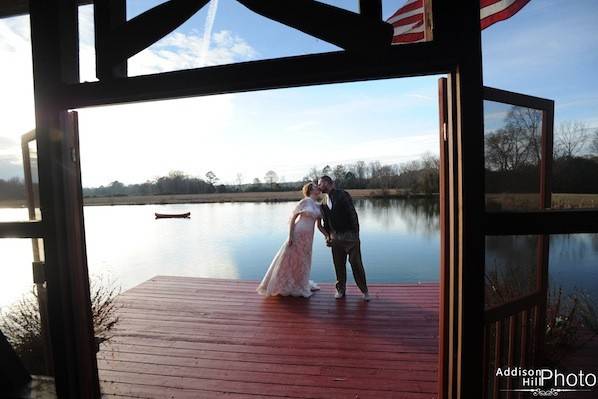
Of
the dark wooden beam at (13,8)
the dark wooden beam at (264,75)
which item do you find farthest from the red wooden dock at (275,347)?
the dark wooden beam at (13,8)

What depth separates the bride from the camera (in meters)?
3.72

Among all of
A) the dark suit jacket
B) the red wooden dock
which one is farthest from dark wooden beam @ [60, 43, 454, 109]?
the dark suit jacket

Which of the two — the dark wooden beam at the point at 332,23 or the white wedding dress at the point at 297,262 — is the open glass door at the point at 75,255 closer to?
the dark wooden beam at the point at 332,23

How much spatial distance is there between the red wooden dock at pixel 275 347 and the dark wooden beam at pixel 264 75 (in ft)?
5.82

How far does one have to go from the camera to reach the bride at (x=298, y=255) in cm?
372

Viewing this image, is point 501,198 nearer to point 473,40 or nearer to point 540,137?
point 540,137

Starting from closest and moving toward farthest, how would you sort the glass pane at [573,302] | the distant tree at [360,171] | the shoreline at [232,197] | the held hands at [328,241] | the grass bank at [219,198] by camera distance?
the glass pane at [573,302] < the held hands at [328,241] < the distant tree at [360,171] < the shoreline at [232,197] < the grass bank at [219,198]

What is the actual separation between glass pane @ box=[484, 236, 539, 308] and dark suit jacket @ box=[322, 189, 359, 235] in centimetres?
205

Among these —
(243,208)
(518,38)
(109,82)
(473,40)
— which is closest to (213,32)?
(109,82)

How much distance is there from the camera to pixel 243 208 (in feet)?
115

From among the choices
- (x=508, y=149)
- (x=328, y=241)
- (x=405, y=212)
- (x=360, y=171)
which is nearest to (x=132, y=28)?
(x=508, y=149)

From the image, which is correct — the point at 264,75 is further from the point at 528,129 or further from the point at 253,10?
the point at 528,129

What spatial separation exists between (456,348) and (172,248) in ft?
48.0

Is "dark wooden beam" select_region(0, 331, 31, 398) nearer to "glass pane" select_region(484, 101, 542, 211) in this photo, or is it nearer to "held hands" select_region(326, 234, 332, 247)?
"glass pane" select_region(484, 101, 542, 211)
